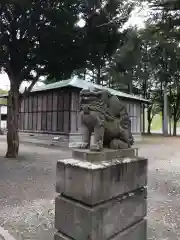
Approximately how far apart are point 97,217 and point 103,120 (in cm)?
95

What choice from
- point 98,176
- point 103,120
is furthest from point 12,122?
point 98,176

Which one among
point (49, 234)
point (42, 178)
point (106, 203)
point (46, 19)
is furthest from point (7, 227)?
point (46, 19)

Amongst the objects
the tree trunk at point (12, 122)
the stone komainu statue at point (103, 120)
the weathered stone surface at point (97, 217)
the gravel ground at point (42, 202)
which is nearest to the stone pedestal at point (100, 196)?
the weathered stone surface at point (97, 217)

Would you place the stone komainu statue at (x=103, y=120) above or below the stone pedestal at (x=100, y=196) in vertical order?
above

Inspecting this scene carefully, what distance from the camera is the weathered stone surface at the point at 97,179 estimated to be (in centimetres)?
210

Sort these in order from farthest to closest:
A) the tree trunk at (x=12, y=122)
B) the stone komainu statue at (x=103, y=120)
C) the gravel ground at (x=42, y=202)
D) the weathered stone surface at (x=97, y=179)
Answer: the tree trunk at (x=12, y=122) → the gravel ground at (x=42, y=202) → the stone komainu statue at (x=103, y=120) → the weathered stone surface at (x=97, y=179)

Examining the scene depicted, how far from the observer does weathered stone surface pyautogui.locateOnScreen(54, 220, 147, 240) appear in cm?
238

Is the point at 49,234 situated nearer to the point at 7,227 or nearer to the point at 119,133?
the point at 7,227

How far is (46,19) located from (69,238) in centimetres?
748

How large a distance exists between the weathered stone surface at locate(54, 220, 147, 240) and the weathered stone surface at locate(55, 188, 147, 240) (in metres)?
0.05

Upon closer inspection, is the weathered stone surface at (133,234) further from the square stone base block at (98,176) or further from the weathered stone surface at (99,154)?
the weathered stone surface at (99,154)

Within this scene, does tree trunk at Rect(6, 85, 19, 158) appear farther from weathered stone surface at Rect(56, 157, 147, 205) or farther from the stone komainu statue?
weathered stone surface at Rect(56, 157, 147, 205)

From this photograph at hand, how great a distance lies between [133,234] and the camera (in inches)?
100

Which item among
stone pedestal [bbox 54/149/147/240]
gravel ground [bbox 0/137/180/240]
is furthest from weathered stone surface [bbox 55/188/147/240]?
gravel ground [bbox 0/137/180/240]
